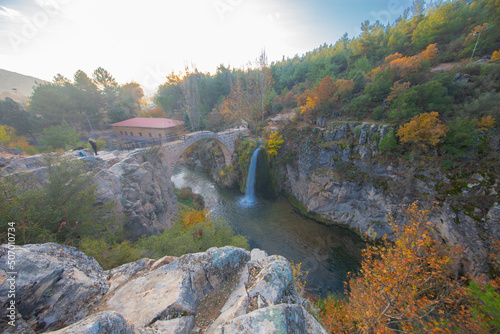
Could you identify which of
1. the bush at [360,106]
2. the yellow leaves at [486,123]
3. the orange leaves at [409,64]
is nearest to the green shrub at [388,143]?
the yellow leaves at [486,123]

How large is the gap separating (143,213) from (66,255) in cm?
762

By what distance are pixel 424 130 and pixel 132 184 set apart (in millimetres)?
22938

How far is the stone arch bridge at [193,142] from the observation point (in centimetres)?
1877

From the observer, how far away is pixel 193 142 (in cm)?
2166

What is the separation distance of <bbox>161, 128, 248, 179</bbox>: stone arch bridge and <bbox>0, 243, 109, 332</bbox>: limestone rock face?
1471 cm

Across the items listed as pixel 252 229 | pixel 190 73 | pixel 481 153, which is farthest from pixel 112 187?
pixel 190 73

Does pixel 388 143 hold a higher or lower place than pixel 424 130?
lower

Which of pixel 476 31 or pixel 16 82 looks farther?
pixel 16 82

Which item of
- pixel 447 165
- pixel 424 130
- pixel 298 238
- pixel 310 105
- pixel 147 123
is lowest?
pixel 298 238

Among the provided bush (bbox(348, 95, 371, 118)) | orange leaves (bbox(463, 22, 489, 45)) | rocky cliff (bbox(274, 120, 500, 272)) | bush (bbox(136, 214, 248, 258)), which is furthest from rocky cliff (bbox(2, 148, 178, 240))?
orange leaves (bbox(463, 22, 489, 45))

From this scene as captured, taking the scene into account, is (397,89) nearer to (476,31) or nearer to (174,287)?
(476,31)

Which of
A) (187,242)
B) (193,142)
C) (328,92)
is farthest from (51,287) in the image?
(328,92)

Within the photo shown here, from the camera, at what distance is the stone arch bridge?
1877 cm

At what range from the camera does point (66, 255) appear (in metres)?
4.80
